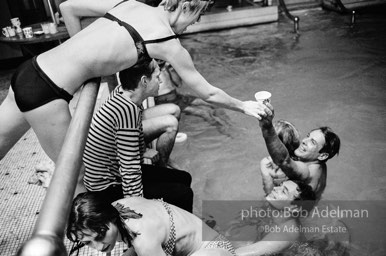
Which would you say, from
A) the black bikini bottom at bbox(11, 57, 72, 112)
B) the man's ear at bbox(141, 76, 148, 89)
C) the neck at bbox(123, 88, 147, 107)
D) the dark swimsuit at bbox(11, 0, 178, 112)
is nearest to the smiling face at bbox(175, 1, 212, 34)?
the dark swimsuit at bbox(11, 0, 178, 112)

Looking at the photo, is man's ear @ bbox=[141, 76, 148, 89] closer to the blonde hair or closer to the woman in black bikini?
the woman in black bikini

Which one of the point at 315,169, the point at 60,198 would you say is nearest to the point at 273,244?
the point at 315,169

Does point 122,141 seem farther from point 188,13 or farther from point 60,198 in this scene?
point 60,198

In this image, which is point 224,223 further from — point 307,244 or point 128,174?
point 128,174

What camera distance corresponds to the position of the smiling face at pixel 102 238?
1811mm

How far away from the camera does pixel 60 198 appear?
681 millimetres

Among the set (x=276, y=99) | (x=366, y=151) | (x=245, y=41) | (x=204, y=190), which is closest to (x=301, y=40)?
(x=245, y=41)

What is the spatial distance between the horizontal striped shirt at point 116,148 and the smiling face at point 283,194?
1.56 meters

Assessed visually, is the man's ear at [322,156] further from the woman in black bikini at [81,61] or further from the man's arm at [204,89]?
the woman in black bikini at [81,61]

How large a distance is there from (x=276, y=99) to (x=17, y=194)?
4.42 meters

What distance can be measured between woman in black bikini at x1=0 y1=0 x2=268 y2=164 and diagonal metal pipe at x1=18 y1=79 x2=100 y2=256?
126 cm

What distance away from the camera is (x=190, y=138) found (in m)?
5.54

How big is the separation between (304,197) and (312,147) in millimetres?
490

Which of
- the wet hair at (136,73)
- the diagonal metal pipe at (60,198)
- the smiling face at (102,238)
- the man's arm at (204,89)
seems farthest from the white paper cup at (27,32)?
the diagonal metal pipe at (60,198)
